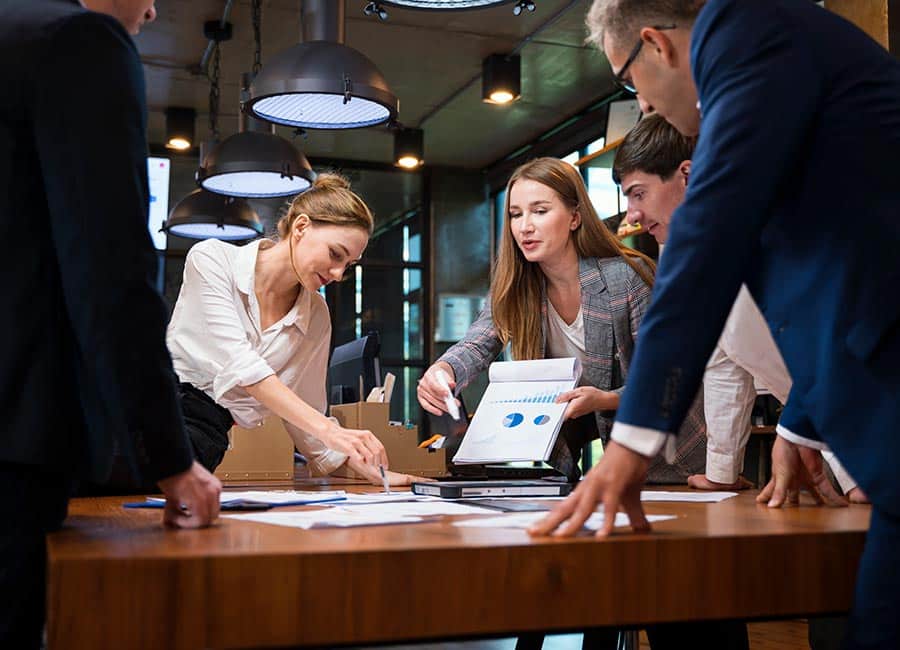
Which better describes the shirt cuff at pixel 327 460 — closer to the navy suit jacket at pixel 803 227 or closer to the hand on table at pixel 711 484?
the hand on table at pixel 711 484

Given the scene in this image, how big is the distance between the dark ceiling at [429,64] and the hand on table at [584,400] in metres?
4.54

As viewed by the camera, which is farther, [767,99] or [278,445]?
[278,445]

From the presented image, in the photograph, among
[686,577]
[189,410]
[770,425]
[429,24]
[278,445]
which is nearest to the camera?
[686,577]

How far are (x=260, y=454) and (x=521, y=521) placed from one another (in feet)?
5.94

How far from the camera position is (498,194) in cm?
1048

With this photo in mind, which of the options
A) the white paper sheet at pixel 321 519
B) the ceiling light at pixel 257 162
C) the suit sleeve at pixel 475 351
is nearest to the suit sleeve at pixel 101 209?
the white paper sheet at pixel 321 519

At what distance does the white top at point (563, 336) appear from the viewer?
2.57 m

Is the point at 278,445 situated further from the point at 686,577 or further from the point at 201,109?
the point at 201,109

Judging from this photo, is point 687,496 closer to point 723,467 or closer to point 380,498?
point 723,467

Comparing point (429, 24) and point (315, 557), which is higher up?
point (429, 24)

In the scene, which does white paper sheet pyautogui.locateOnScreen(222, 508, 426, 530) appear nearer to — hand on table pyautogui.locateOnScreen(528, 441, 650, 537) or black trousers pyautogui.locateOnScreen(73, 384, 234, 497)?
hand on table pyautogui.locateOnScreen(528, 441, 650, 537)

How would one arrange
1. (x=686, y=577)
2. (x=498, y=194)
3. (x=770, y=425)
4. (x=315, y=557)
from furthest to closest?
(x=498, y=194)
(x=770, y=425)
(x=686, y=577)
(x=315, y=557)

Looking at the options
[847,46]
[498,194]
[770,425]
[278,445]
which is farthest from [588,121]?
[847,46]

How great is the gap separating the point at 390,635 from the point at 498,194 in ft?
32.0
